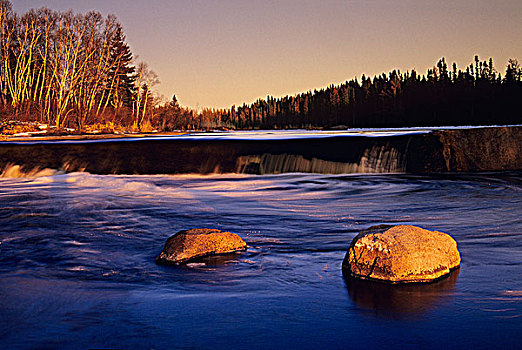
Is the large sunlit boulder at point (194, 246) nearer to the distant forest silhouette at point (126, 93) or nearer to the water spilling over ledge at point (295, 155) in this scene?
the water spilling over ledge at point (295, 155)

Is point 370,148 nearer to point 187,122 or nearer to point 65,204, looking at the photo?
point 65,204

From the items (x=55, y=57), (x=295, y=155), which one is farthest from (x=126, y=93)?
(x=295, y=155)

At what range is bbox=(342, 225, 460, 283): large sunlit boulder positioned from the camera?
4.84 m

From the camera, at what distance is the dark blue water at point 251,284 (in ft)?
12.7

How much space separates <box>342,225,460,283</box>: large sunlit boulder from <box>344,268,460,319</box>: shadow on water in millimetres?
78

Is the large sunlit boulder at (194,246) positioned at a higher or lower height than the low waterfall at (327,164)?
lower

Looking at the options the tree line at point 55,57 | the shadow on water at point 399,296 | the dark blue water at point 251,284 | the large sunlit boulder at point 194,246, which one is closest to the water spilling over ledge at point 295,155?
the dark blue water at point 251,284

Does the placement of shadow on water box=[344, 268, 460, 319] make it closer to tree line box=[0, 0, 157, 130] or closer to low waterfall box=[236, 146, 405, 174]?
low waterfall box=[236, 146, 405, 174]

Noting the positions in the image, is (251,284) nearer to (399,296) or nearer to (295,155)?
(399,296)

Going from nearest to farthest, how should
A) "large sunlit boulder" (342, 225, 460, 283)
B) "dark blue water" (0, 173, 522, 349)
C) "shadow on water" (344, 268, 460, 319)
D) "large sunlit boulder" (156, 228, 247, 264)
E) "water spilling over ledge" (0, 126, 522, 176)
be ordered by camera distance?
"dark blue water" (0, 173, 522, 349) → "shadow on water" (344, 268, 460, 319) → "large sunlit boulder" (342, 225, 460, 283) → "large sunlit boulder" (156, 228, 247, 264) → "water spilling over ledge" (0, 126, 522, 176)

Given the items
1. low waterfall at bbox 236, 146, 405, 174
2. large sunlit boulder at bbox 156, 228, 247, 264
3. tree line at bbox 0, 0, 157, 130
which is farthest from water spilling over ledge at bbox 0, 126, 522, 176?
tree line at bbox 0, 0, 157, 130

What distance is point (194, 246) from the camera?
589 centimetres

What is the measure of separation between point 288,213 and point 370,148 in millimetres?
7207

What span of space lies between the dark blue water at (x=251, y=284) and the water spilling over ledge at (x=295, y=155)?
16.1 feet
